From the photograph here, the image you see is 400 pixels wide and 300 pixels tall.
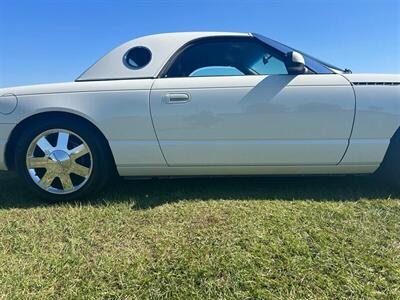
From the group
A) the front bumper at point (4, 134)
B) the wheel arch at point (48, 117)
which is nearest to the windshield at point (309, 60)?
the wheel arch at point (48, 117)

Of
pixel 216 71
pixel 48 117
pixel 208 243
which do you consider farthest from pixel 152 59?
pixel 208 243

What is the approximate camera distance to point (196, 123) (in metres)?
2.63

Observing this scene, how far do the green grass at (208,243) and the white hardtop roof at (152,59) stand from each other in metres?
1.06

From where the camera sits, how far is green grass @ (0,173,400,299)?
167 cm

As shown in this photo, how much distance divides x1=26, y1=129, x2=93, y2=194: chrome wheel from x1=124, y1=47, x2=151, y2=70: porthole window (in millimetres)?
789

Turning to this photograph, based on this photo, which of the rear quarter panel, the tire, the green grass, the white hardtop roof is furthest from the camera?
the white hardtop roof

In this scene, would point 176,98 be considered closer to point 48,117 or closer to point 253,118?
point 253,118

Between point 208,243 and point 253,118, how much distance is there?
1.08m

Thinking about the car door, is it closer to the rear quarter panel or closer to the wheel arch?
the rear quarter panel

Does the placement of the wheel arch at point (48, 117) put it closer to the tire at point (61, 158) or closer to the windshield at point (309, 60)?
the tire at point (61, 158)

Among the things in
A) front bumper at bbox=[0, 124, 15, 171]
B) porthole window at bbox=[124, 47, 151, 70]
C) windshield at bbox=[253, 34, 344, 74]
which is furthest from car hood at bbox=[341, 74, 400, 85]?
front bumper at bbox=[0, 124, 15, 171]

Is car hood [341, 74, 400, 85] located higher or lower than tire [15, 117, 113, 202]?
higher

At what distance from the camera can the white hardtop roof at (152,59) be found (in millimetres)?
2799

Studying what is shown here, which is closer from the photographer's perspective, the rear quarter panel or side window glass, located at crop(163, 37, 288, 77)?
the rear quarter panel
